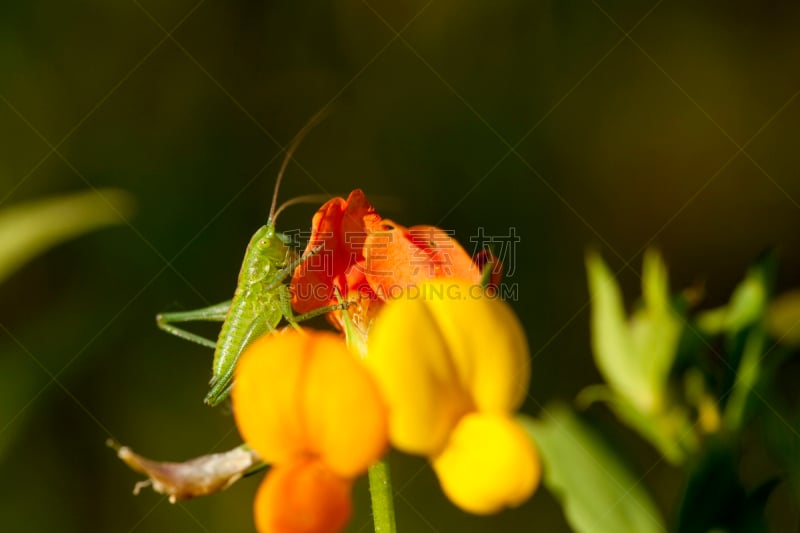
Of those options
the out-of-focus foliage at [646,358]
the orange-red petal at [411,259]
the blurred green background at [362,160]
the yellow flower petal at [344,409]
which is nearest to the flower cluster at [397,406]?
the yellow flower petal at [344,409]

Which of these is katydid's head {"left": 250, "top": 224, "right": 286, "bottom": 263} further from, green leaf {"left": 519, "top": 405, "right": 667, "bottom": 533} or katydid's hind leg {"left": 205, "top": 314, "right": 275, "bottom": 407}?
green leaf {"left": 519, "top": 405, "right": 667, "bottom": 533}

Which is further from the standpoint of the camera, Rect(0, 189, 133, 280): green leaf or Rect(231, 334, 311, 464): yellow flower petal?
Rect(0, 189, 133, 280): green leaf

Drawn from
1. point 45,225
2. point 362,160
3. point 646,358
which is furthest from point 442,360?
point 362,160

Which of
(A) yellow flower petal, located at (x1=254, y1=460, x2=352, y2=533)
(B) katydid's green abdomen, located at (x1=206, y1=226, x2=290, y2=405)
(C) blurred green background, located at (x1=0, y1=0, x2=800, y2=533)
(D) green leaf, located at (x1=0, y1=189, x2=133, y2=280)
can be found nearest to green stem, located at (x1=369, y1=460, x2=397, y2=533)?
(A) yellow flower petal, located at (x1=254, y1=460, x2=352, y2=533)

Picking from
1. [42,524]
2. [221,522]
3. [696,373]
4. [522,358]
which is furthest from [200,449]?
[522,358]

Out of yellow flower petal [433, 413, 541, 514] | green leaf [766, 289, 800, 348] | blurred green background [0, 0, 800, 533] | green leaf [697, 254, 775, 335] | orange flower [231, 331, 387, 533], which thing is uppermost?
orange flower [231, 331, 387, 533]

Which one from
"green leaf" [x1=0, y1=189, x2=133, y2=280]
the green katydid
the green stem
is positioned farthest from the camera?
"green leaf" [x1=0, y1=189, x2=133, y2=280]

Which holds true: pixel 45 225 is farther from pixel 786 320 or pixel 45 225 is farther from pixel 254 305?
pixel 786 320
